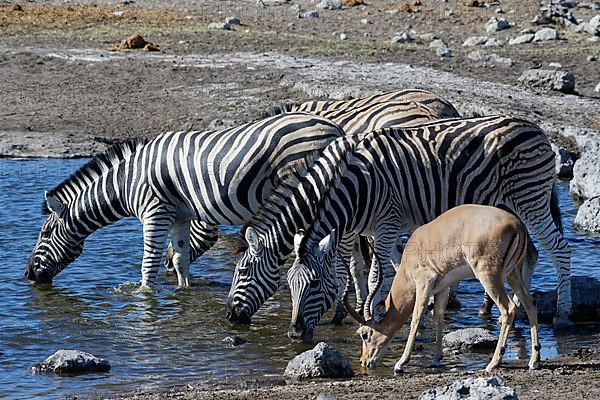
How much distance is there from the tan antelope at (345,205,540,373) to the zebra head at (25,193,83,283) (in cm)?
477

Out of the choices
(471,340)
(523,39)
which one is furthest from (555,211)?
Answer: (523,39)

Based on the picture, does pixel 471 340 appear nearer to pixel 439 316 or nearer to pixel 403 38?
pixel 439 316

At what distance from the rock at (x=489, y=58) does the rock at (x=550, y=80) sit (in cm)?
202

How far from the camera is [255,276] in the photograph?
10.7 m

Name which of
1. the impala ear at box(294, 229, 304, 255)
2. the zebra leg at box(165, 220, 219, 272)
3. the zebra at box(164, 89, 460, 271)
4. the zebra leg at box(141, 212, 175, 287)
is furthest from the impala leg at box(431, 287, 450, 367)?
the zebra leg at box(165, 220, 219, 272)

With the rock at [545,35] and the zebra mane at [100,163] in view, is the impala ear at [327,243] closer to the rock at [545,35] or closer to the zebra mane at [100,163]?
the zebra mane at [100,163]

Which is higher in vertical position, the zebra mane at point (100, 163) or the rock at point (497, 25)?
the zebra mane at point (100, 163)

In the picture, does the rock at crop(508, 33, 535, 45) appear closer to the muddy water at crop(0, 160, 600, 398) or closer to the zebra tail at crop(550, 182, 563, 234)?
the muddy water at crop(0, 160, 600, 398)

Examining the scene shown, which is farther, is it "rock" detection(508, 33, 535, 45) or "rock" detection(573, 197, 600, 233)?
"rock" detection(508, 33, 535, 45)

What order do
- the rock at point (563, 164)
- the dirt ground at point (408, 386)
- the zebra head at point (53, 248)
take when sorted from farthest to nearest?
the rock at point (563, 164) < the zebra head at point (53, 248) < the dirt ground at point (408, 386)

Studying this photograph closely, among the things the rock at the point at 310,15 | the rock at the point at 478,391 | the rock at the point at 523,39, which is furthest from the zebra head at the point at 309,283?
the rock at the point at 310,15

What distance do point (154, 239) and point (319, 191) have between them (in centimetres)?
240

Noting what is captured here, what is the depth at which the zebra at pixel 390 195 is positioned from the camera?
1022cm

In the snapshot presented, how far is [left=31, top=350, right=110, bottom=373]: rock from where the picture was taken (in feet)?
30.6
